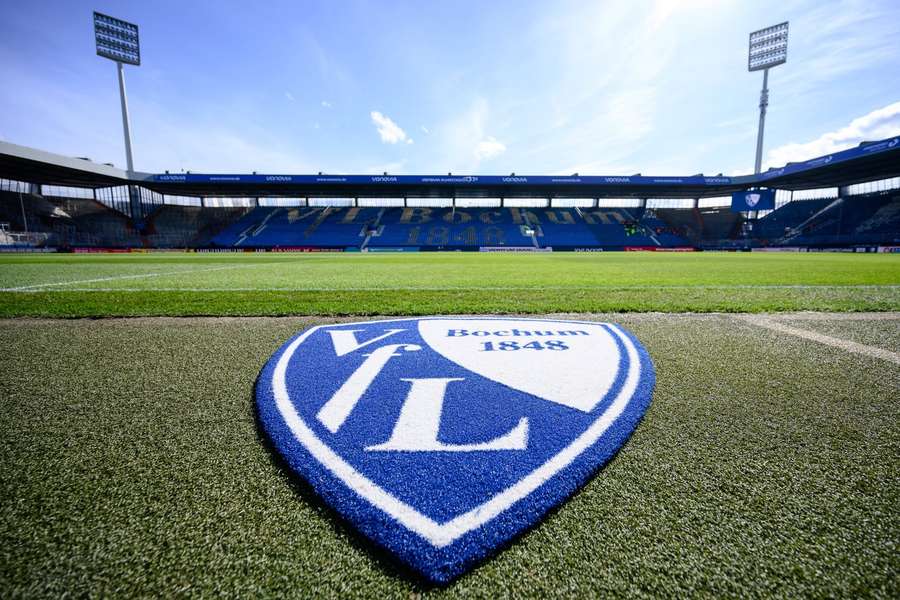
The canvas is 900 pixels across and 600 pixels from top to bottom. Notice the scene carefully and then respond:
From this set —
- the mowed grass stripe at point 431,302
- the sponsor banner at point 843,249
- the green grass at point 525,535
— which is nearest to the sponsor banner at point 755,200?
the sponsor banner at point 843,249

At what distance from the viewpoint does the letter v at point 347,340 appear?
8.89 feet

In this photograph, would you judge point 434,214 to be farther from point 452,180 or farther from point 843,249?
point 843,249

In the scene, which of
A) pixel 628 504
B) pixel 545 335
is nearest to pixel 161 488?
pixel 628 504

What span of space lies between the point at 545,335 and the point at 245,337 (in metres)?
2.65

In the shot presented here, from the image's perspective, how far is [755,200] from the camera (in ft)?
123

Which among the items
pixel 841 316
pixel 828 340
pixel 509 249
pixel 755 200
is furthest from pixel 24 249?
pixel 755 200

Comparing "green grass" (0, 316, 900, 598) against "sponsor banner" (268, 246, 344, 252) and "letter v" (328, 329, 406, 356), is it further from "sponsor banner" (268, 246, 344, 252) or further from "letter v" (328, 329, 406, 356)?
"sponsor banner" (268, 246, 344, 252)

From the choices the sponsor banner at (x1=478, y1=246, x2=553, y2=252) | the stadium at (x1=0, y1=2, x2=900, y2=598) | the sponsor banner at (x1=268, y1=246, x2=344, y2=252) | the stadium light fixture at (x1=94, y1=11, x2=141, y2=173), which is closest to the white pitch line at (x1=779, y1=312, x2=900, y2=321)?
the stadium at (x1=0, y1=2, x2=900, y2=598)

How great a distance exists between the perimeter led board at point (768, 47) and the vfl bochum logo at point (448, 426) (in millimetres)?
60216

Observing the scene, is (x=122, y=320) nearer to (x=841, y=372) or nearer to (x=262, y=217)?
(x=841, y=372)

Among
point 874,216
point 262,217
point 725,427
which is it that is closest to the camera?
point 725,427

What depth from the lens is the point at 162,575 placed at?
903 millimetres

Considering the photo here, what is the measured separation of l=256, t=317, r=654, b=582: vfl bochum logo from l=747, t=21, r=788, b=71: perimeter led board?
60.2m

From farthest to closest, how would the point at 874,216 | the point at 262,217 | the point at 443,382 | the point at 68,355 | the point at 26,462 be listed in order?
the point at 262,217 < the point at 874,216 < the point at 68,355 < the point at 443,382 < the point at 26,462
